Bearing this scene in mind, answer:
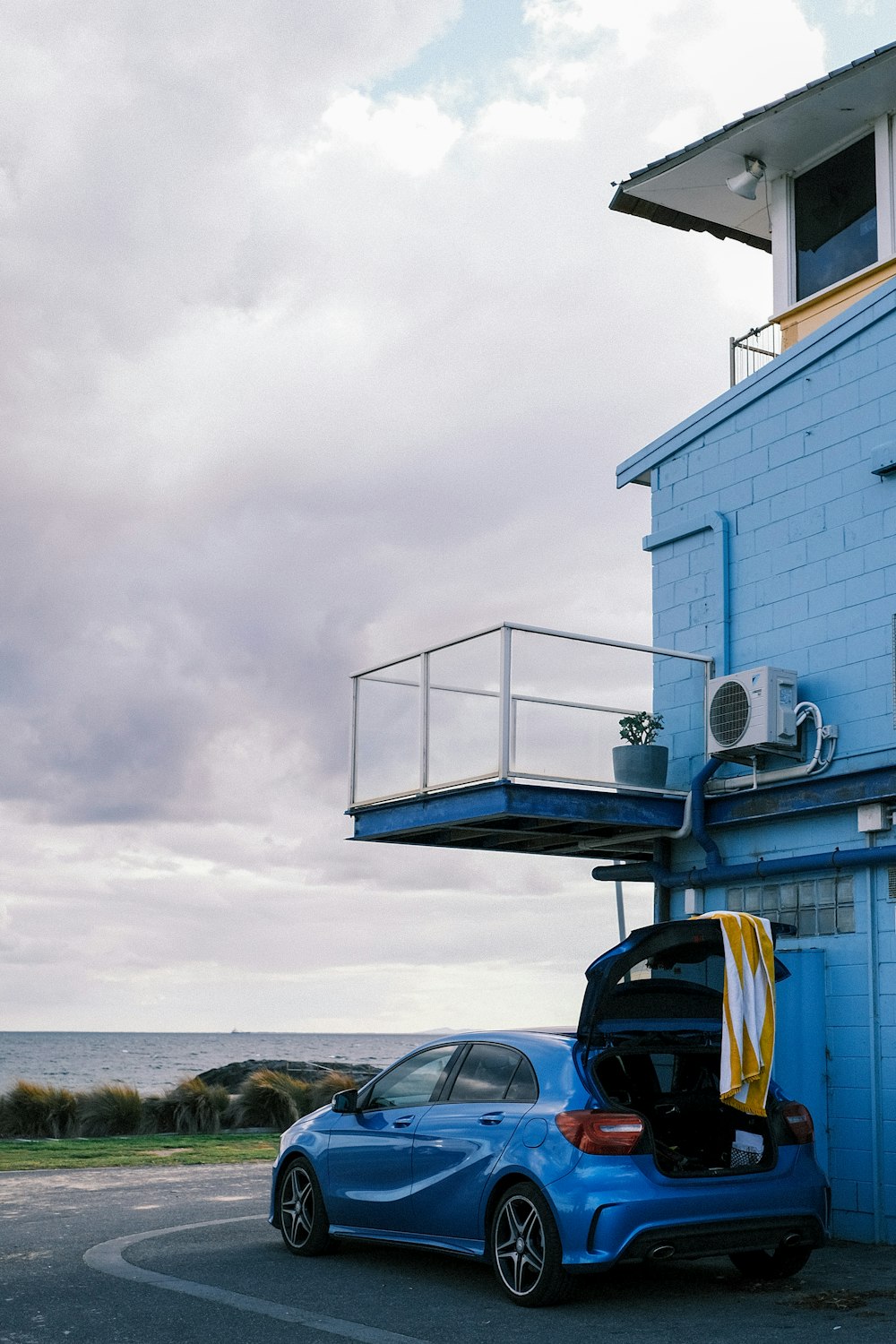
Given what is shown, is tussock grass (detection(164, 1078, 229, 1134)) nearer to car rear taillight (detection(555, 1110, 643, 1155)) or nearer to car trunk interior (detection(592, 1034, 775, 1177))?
car trunk interior (detection(592, 1034, 775, 1177))

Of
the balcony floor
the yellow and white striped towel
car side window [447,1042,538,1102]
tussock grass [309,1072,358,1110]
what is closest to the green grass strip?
tussock grass [309,1072,358,1110]

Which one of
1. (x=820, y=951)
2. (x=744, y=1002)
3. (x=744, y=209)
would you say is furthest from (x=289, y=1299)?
(x=744, y=209)

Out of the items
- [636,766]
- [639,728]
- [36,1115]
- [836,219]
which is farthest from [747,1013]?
[36,1115]

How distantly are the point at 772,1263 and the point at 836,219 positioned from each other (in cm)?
983

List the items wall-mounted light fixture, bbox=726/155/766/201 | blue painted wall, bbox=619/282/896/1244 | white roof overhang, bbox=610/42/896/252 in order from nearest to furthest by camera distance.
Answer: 1. blue painted wall, bbox=619/282/896/1244
2. white roof overhang, bbox=610/42/896/252
3. wall-mounted light fixture, bbox=726/155/766/201

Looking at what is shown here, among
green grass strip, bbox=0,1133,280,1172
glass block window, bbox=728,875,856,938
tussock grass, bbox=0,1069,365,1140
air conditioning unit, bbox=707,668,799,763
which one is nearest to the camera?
glass block window, bbox=728,875,856,938

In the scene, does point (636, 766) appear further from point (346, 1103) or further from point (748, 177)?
point (748, 177)

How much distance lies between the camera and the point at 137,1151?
18.2 m

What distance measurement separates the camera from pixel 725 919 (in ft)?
29.9

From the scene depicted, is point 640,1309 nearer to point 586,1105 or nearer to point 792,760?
point 586,1105

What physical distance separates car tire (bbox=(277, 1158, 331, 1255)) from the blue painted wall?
3777 millimetres

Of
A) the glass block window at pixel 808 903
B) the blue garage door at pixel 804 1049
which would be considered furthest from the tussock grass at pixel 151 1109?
the blue garage door at pixel 804 1049

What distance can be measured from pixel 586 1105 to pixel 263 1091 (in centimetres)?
1520

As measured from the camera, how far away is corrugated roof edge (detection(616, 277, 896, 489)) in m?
11.9
